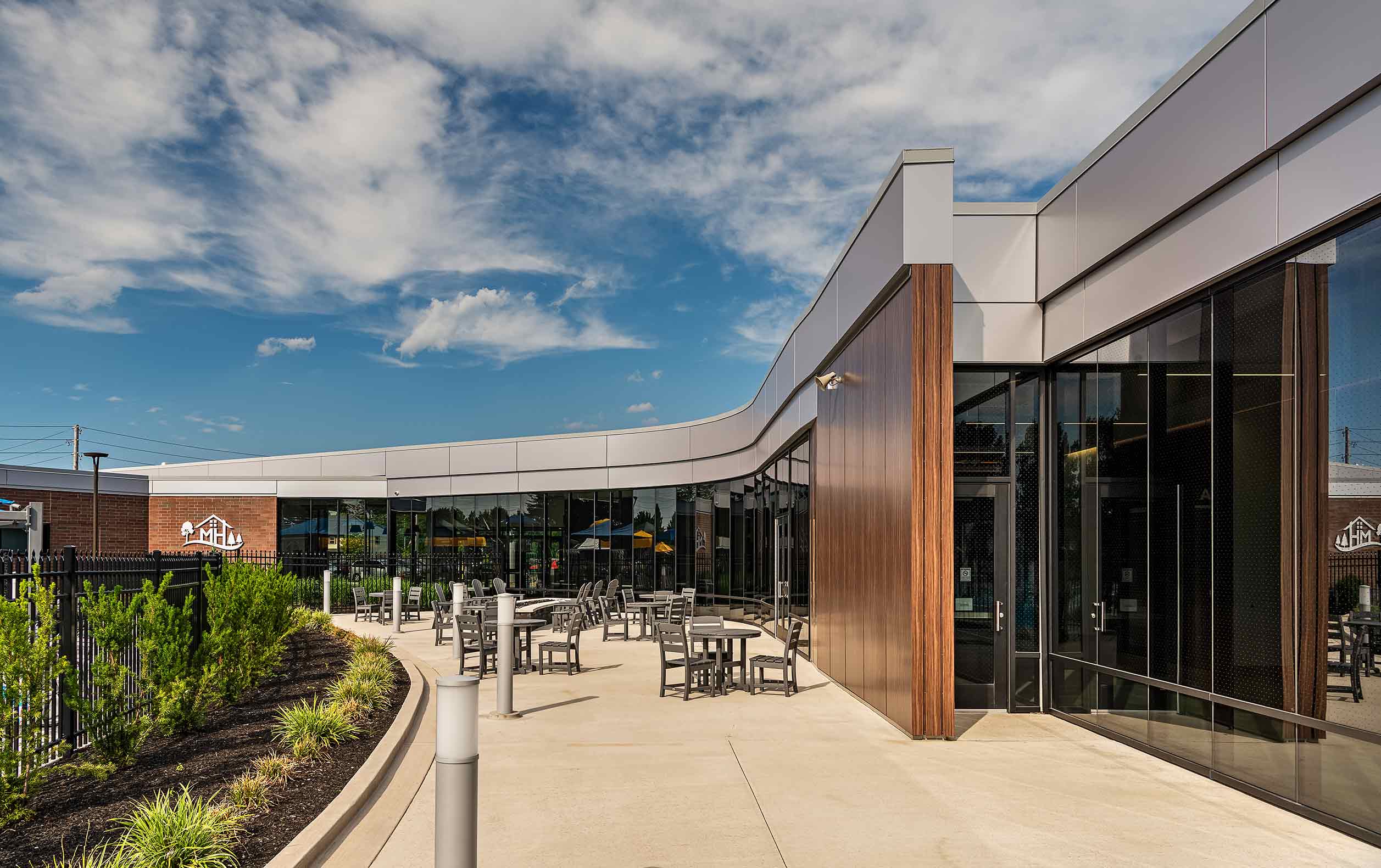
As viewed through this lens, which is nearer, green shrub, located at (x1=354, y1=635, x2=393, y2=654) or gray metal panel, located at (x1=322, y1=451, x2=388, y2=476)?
green shrub, located at (x1=354, y1=635, x2=393, y2=654)

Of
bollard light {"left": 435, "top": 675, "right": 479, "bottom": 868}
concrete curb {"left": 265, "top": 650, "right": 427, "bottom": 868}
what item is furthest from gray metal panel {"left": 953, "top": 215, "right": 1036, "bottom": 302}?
bollard light {"left": 435, "top": 675, "right": 479, "bottom": 868}

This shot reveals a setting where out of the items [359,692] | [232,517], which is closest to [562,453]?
[232,517]

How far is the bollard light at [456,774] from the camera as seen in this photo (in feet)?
13.4

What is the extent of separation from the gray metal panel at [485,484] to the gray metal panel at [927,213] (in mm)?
22354

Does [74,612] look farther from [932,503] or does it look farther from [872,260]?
[872,260]

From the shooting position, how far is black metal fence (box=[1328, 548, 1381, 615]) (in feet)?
20.0

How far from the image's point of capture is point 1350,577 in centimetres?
629

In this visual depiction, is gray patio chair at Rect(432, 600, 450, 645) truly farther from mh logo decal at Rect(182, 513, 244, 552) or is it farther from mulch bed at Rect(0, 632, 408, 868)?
mh logo decal at Rect(182, 513, 244, 552)

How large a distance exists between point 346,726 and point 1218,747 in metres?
7.68

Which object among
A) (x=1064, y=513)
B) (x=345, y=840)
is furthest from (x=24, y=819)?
(x=1064, y=513)

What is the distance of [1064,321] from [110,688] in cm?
989

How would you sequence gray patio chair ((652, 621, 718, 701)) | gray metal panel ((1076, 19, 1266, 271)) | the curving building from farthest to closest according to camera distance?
gray patio chair ((652, 621, 718, 701)) < gray metal panel ((1076, 19, 1266, 271)) < the curving building

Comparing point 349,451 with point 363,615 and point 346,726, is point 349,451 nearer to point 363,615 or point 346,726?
point 363,615

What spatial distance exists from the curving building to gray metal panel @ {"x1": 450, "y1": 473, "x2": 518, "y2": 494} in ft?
55.1
